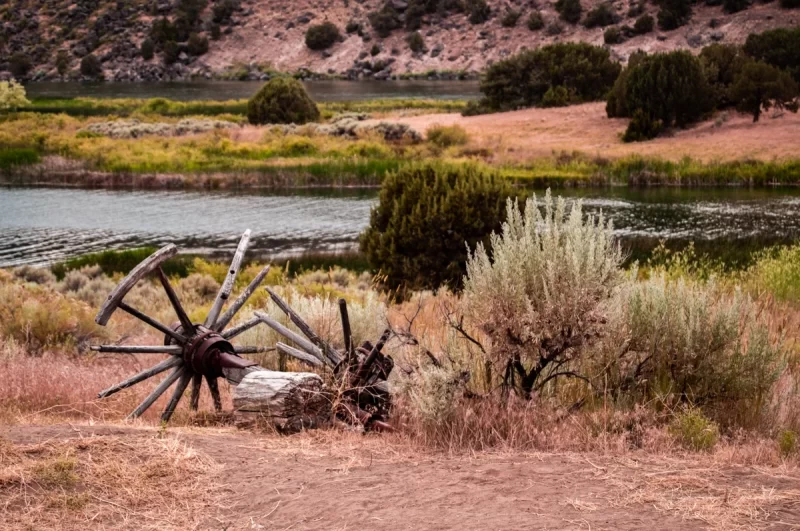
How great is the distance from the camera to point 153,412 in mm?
9117

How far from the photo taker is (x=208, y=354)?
8789 millimetres

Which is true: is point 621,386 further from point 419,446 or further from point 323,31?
point 323,31

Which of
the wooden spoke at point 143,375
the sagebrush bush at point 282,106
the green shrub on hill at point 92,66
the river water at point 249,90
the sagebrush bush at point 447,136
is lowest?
the wooden spoke at point 143,375

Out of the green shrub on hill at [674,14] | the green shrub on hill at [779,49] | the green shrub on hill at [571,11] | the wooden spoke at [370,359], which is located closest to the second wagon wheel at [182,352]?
the wooden spoke at [370,359]

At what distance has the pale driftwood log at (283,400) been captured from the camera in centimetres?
788

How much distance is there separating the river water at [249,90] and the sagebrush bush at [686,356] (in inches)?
2913

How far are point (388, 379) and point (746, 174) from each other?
34.2 m

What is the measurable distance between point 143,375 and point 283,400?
1573mm

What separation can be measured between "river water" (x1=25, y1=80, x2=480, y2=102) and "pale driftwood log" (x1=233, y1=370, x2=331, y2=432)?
7432cm

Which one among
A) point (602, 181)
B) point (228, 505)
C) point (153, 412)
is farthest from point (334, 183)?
point (228, 505)

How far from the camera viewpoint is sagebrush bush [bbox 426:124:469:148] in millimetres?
47969

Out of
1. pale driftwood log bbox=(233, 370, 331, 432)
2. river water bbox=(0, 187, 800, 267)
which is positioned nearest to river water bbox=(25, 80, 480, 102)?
river water bbox=(0, 187, 800, 267)

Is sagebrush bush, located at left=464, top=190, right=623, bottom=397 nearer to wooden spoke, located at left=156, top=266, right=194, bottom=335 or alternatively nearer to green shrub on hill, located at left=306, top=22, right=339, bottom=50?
wooden spoke, located at left=156, top=266, right=194, bottom=335

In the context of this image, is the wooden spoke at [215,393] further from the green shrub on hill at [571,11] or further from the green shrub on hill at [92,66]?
the green shrub on hill at [92,66]
